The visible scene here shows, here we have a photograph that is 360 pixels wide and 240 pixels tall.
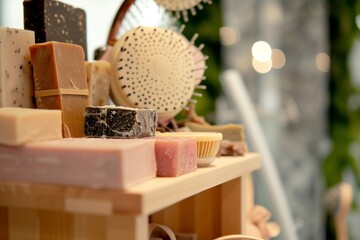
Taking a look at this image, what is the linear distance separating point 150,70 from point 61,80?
164 mm

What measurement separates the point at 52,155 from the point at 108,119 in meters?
0.12

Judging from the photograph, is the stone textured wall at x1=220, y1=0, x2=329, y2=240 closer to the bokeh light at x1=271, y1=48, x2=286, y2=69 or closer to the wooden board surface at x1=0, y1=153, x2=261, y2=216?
the bokeh light at x1=271, y1=48, x2=286, y2=69

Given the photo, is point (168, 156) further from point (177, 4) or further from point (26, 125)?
point (177, 4)

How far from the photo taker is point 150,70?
0.80 metres

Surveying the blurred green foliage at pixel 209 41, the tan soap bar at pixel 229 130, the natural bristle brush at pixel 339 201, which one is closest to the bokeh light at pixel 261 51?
the blurred green foliage at pixel 209 41

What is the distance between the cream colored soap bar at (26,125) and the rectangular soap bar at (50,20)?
0.18m

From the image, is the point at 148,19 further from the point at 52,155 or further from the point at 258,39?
the point at 258,39

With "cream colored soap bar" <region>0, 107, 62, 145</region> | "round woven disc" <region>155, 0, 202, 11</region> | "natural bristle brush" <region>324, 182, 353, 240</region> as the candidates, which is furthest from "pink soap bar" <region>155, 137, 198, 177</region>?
"natural bristle brush" <region>324, 182, 353, 240</region>

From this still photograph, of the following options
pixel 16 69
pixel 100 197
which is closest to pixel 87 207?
pixel 100 197

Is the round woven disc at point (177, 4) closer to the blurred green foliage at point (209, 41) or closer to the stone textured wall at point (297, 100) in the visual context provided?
the blurred green foliage at point (209, 41)

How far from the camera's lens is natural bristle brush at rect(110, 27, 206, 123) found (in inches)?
31.3

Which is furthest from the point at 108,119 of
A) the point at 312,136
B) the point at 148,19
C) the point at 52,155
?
the point at 312,136

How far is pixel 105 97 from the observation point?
2.63 ft

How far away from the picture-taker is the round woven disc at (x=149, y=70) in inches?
31.3
